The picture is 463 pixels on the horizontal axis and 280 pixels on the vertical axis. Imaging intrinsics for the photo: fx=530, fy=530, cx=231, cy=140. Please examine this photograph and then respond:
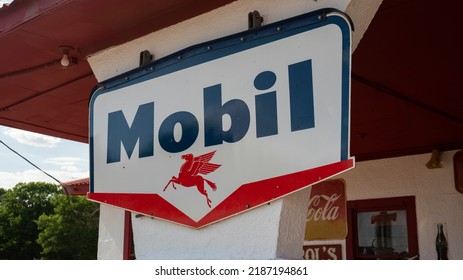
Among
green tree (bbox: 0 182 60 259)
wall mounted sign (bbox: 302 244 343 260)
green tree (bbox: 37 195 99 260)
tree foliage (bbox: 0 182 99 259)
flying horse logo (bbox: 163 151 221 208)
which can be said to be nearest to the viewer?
flying horse logo (bbox: 163 151 221 208)

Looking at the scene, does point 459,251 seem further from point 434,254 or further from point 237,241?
point 237,241

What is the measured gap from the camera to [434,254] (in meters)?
6.75

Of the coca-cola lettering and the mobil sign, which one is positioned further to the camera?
the coca-cola lettering

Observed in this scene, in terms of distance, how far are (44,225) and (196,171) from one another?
4641cm

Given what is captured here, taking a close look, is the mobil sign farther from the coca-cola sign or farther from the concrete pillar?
the coca-cola sign

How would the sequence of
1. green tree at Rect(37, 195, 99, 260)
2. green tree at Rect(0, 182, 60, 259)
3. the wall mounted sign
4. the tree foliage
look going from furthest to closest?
green tree at Rect(0, 182, 60, 259)
the tree foliage
green tree at Rect(37, 195, 99, 260)
the wall mounted sign

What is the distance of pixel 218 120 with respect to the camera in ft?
9.09

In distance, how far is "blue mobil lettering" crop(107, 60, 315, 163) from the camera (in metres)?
2.48

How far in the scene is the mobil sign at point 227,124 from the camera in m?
2.40

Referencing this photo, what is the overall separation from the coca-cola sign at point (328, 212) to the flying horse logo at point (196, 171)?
5008mm

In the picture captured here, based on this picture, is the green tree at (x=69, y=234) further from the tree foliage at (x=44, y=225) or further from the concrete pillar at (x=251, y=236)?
the concrete pillar at (x=251, y=236)

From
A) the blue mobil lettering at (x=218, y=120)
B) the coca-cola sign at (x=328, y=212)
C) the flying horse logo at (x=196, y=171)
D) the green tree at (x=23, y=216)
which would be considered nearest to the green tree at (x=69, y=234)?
the green tree at (x=23, y=216)

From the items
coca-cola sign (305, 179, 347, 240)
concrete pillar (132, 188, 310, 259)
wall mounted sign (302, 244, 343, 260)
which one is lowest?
wall mounted sign (302, 244, 343, 260)

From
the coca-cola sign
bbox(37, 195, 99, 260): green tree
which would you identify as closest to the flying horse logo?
the coca-cola sign
